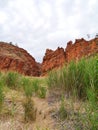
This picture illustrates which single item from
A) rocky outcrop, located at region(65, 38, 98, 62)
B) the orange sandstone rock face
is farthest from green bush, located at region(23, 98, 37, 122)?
the orange sandstone rock face

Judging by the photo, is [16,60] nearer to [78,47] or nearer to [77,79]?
[78,47]

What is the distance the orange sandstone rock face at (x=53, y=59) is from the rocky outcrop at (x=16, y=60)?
1.81 metres

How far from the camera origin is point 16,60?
3797 cm

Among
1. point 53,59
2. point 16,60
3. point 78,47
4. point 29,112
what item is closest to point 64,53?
point 53,59

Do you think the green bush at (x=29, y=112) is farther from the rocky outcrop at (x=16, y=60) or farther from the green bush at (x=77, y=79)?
the rocky outcrop at (x=16, y=60)

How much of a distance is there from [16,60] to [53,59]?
4.48 metres

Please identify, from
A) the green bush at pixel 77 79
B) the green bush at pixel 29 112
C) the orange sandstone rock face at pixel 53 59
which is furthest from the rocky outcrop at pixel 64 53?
Answer: the green bush at pixel 29 112

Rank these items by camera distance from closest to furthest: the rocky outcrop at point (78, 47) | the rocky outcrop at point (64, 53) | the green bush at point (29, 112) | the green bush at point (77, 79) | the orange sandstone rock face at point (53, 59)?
1. the green bush at point (29, 112)
2. the green bush at point (77, 79)
3. the rocky outcrop at point (78, 47)
4. the rocky outcrop at point (64, 53)
5. the orange sandstone rock face at point (53, 59)

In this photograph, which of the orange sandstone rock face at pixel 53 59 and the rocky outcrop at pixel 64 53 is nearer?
the rocky outcrop at pixel 64 53

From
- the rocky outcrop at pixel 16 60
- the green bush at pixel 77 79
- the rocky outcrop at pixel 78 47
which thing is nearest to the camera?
the green bush at pixel 77 79

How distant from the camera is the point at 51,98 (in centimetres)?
571

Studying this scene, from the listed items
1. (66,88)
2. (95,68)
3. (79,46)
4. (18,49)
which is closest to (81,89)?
(66,88)

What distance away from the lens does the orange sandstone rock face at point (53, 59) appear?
3766 cm

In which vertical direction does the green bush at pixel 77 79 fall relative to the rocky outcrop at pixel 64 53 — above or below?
below
